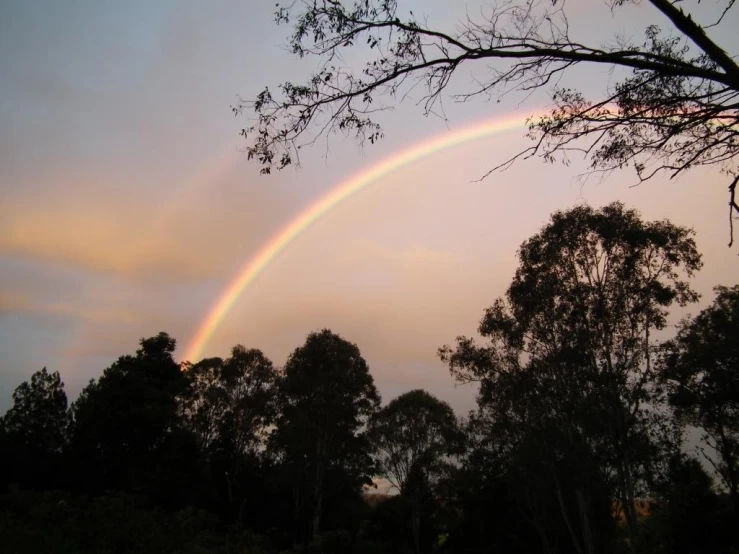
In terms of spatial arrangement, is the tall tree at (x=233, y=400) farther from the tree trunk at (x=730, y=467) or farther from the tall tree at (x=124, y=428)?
the tree trunk at (x=730, y=467)

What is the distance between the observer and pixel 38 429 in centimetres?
3816

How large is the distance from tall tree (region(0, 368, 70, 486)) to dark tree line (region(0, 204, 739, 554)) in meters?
0.13

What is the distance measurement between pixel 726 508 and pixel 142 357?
3873 centimetres

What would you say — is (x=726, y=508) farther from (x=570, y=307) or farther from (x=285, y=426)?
(x=285, y=426)

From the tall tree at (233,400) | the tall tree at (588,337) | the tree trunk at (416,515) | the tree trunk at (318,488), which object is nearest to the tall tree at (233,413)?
the tall tree at (233,400)

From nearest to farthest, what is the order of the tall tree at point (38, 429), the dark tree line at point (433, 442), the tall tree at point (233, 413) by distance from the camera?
1. the dark tree line at point (433, 442)
2. the tall tree at point (38, 429)
3. the tall tree at point (233, 413)

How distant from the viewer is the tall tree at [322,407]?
3209 centimetres

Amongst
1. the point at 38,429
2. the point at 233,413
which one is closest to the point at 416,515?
the point at 233,413

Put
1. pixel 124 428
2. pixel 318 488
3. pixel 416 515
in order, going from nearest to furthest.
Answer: pixel 318 488 → pixel 124 428 → pixel 416 515

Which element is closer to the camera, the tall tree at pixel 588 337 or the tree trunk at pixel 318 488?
the tall tree at pixel 588 337

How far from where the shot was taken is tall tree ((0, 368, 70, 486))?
98.5 feet

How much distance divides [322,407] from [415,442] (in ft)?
31.7

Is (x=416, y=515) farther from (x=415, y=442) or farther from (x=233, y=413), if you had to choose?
(x=233, y=413)

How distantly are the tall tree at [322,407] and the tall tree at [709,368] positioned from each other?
19.0 metres
